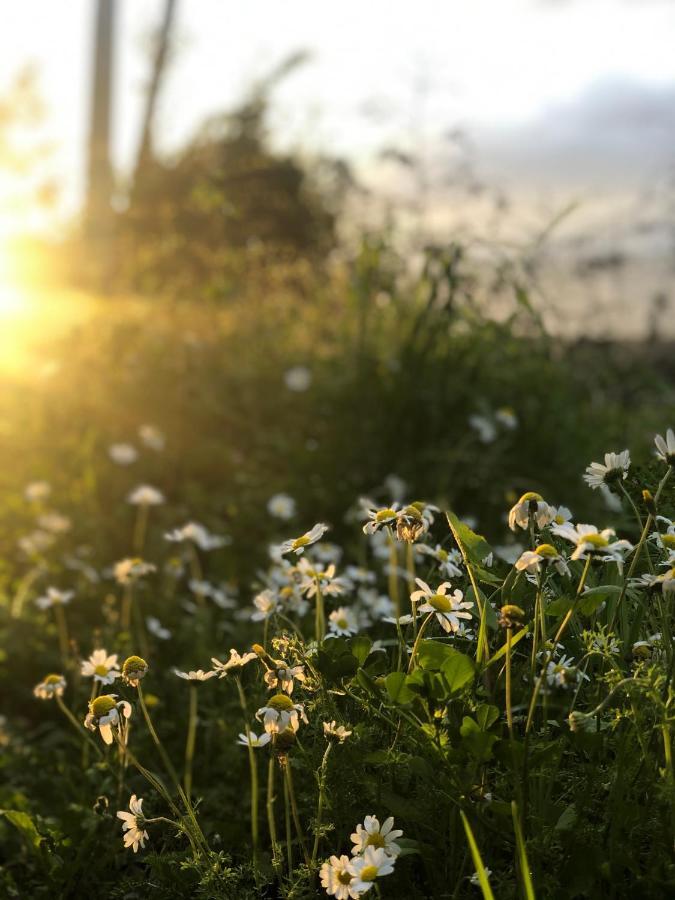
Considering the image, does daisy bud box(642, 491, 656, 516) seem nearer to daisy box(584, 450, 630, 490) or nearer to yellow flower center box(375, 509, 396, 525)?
daisy box(584, 450, 630, 490)

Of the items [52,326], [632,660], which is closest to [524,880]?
[632,660]

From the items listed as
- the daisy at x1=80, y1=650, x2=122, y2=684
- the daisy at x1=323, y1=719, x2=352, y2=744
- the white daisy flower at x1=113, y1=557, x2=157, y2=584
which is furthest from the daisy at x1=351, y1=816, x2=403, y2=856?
the white daisy flower at x1=113, y1=557, x2=157, y2=584

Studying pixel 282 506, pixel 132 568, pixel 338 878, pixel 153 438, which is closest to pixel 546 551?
pixel 338 878

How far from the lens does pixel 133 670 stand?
1386 millimetres

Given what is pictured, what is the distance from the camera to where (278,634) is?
1655 mm

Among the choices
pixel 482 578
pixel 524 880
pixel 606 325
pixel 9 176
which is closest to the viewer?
pixel 524 880

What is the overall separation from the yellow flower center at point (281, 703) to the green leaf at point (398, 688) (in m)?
0.13

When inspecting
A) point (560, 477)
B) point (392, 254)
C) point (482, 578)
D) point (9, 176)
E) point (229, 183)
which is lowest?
point (560, 477)

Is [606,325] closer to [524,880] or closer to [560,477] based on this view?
[560,477]

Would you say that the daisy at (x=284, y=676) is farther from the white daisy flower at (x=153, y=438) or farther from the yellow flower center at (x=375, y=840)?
the white daisy flower at (x=153, y=438)

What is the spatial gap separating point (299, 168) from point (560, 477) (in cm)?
975

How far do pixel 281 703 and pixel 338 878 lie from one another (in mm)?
231

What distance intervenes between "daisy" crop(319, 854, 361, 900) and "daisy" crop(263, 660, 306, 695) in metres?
0.23

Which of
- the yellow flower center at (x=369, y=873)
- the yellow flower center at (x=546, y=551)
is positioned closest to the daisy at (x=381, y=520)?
the yellow flower center at (x=546, y=551)
